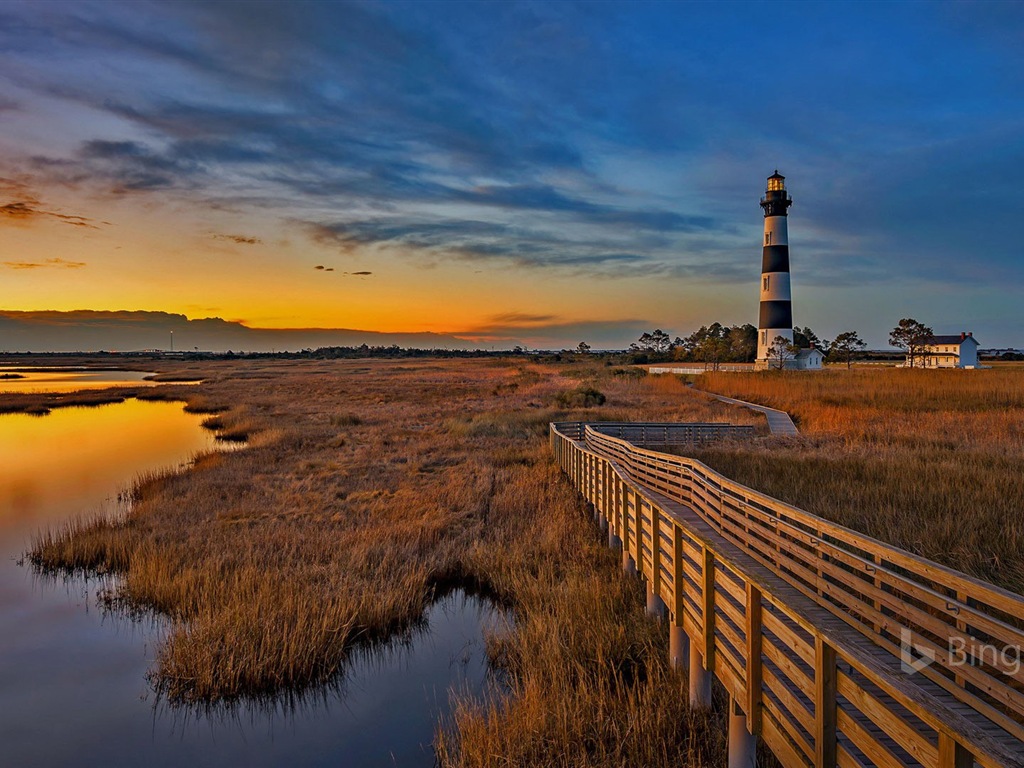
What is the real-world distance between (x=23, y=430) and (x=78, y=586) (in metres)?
25.4

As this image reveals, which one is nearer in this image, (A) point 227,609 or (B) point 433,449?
(A) point 227,609

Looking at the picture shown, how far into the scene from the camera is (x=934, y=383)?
111 feet

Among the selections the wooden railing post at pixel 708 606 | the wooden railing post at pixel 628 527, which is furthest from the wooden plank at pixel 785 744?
the wooden railing post at pixel 628 527

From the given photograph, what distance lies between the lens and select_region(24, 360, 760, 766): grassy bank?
5.39 metres

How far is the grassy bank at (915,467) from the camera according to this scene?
8359mm

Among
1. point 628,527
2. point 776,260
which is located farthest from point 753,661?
point 776,260

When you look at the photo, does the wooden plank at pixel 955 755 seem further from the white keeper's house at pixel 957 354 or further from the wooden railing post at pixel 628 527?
the white keeper's house at pixel 957 354

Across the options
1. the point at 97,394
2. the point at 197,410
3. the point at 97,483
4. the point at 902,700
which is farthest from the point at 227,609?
the point at 97,394

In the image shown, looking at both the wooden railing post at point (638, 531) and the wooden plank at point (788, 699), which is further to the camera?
the wooden railing post at point (638, 531)

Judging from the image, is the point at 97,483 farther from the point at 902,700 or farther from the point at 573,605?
the point at 902,700

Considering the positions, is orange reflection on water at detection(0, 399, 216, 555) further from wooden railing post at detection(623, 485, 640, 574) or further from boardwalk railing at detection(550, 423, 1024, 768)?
boardwalk railing at detection(550, 423, 1024, 768)

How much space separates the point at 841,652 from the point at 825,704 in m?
0.47

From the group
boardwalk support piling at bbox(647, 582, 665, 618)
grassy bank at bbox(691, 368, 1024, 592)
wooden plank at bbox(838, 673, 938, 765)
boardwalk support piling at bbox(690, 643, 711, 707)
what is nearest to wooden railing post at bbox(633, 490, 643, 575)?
boardwalk support piling at bbox(647, 582, 665, 618)

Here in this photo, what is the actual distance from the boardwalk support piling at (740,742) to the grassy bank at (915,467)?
4335mm
